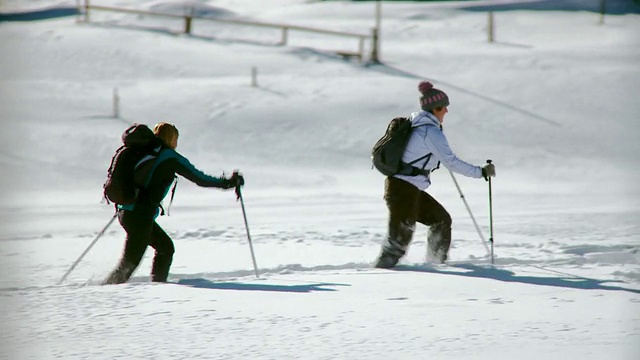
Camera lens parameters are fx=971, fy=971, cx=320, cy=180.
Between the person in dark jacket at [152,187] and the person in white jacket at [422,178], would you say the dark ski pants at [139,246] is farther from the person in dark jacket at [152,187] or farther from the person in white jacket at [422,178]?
the person in white jacket at [422,178]

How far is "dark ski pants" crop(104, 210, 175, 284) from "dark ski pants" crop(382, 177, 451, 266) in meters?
1.61

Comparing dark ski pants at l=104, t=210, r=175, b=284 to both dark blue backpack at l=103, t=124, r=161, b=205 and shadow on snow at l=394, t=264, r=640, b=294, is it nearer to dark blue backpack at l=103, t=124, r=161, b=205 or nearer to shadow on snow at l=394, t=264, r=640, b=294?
dark blue backpack at l=103, t=124, r=161, b=205

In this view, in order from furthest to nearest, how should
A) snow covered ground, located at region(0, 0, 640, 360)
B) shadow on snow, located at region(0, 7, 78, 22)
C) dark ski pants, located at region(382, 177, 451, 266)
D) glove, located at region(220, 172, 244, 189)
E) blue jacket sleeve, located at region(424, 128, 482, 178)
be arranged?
shadow on snow, located at region(0, 7, 78, 22) < dark ski pants, located at region(382, 177, 451, 266) < blue jacket sleeve, located at region(424, 128, 482, 178) < glove, located at region(220, 172, 244, 189) < snow covered ground, located at region(0, 0, 640, 360)

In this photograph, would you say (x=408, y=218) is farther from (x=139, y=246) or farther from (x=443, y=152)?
(x=139, y=246)

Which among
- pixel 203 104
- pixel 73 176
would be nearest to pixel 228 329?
pixel 73 176

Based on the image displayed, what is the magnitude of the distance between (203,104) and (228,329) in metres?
15.8

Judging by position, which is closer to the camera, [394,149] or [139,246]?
[139,246]

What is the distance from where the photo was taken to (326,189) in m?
15.3

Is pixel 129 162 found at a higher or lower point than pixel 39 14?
lower

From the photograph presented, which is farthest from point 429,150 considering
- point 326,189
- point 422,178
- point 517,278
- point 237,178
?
point 326,189

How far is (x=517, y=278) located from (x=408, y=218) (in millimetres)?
888

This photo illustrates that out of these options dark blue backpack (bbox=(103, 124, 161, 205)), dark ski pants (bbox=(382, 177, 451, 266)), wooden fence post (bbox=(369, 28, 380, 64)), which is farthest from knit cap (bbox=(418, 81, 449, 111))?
wooden fence post (bbox=(369, 28, 380, 64))

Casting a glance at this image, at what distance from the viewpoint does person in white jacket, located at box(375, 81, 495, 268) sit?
6.86m

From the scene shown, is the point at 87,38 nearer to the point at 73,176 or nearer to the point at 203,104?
the point at 203,104
